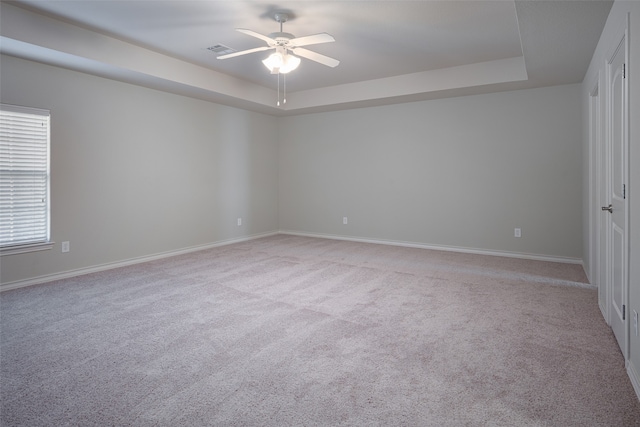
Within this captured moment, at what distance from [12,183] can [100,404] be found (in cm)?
308

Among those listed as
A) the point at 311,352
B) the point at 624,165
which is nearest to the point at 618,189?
the point at 624,165

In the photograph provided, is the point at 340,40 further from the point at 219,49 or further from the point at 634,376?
the point at 634,376

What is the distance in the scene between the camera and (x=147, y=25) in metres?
3.64

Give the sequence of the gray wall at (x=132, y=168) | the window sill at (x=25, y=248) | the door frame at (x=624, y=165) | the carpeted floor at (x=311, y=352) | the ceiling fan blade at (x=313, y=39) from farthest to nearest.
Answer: the gray wall at (x=132, y=168)
the window sill at (x=25, y=248)
the ceiling fan blade at (x=313, y=39)
the door frame at (x=624, y=165)
the carpeted floor at (x=311, y=352)

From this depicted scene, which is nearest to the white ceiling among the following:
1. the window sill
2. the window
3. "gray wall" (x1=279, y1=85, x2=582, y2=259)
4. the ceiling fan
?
the ceiling fan

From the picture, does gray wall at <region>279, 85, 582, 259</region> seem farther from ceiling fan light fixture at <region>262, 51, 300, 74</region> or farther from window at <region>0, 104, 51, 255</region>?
window at <region>0, 104, 51, 255</region>

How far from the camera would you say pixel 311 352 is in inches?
93.4

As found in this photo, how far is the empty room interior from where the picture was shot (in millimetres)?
1994

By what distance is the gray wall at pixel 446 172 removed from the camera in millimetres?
4914

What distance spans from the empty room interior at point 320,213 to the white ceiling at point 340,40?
31 millimetres

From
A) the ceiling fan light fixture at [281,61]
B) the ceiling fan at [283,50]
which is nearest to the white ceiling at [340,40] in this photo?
the ceiling fan at [283,50]

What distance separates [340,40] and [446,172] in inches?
106

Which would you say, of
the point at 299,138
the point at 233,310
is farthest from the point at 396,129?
the point at 233,310

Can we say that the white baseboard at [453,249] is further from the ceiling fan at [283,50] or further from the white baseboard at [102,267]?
the ceiling fan at [283,50]
